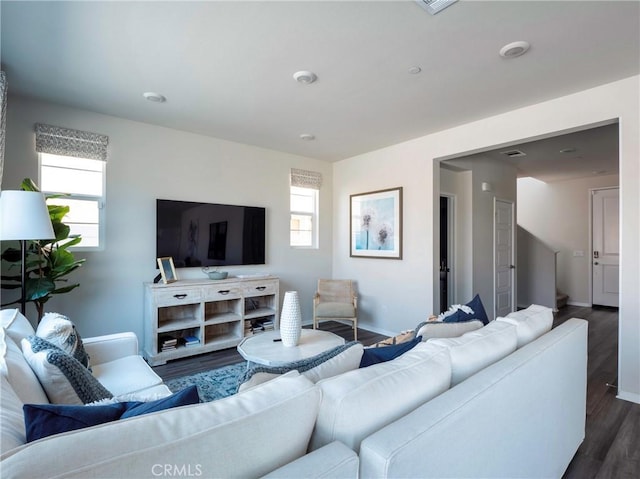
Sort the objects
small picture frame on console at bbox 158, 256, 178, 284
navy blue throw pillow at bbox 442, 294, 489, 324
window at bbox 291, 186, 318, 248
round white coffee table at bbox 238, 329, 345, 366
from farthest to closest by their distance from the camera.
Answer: window at bbox 291, 186, 318, 248, small picture frame on console at bbox 158, 256, 178, 284, round white coffee table at bbox 238, 329, 345, 366, navy blue throw pillow at bbox 442, 294, 489, 324

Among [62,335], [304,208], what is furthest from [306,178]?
[62,335]

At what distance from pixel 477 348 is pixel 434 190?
2915 millimetres

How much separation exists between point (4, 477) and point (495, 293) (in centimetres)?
547

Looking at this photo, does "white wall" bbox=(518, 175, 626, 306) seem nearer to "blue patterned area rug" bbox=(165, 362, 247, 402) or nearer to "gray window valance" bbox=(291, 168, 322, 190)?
"gray window valance" bbox=(291, 168, 322, 190)

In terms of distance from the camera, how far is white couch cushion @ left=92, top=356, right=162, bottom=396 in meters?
1.83

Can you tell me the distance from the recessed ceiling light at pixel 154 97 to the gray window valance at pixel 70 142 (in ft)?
2.64

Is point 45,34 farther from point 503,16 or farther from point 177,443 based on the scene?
point 503,16

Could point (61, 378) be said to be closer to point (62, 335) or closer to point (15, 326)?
point (62, 335)

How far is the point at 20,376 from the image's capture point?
1163 mm

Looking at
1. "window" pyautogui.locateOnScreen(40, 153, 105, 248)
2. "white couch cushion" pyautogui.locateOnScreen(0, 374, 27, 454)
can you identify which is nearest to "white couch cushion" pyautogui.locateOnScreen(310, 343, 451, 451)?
"white couch cushion" pyautogui.locateOnScreen(0, 374, 27, 454)

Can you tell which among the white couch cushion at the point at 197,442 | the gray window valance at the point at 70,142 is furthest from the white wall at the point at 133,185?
the white couch cushion at the point at 197,442

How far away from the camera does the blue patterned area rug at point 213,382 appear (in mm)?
2669

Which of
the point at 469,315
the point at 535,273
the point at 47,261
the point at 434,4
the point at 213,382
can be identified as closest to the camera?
the point at 434,4

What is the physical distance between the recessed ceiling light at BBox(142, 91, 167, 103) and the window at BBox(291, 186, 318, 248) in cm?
221
